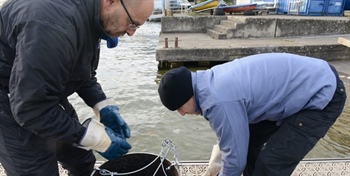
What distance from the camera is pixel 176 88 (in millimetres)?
1618

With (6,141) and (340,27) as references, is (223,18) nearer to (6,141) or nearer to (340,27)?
(340,27)

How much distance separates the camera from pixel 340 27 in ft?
33.5

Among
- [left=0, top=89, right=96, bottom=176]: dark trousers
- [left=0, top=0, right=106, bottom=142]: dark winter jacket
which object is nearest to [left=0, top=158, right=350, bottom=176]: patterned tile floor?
[left=0, top=89, right=96, bottom=176]: dark trousers

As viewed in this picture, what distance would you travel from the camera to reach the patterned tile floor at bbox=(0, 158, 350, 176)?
2.72 metres

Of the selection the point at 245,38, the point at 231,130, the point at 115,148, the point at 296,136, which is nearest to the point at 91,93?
the point at 115,148

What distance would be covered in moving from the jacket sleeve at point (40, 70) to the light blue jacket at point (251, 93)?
2.46 feet

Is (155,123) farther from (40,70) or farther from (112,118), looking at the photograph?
(40,70)

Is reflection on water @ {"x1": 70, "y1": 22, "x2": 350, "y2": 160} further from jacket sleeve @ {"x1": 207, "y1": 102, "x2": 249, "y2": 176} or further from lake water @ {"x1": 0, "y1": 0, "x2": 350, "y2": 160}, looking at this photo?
jacket sleeve @ {"x1": 207, "y1": 102, "x2": 249, "y2": 176}

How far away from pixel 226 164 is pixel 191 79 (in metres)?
0.57

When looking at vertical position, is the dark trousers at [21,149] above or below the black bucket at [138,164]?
above

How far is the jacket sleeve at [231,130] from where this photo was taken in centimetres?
161

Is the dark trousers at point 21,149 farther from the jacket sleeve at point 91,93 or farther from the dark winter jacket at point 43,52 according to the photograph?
the jacket sleeve at point 91,93

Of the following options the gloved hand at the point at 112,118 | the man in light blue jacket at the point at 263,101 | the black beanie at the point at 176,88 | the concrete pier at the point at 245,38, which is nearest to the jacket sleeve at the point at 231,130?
the man in light blue jacket at the point at 263,101

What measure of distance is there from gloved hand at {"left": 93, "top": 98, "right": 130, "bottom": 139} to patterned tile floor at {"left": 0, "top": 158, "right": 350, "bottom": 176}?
781mm
